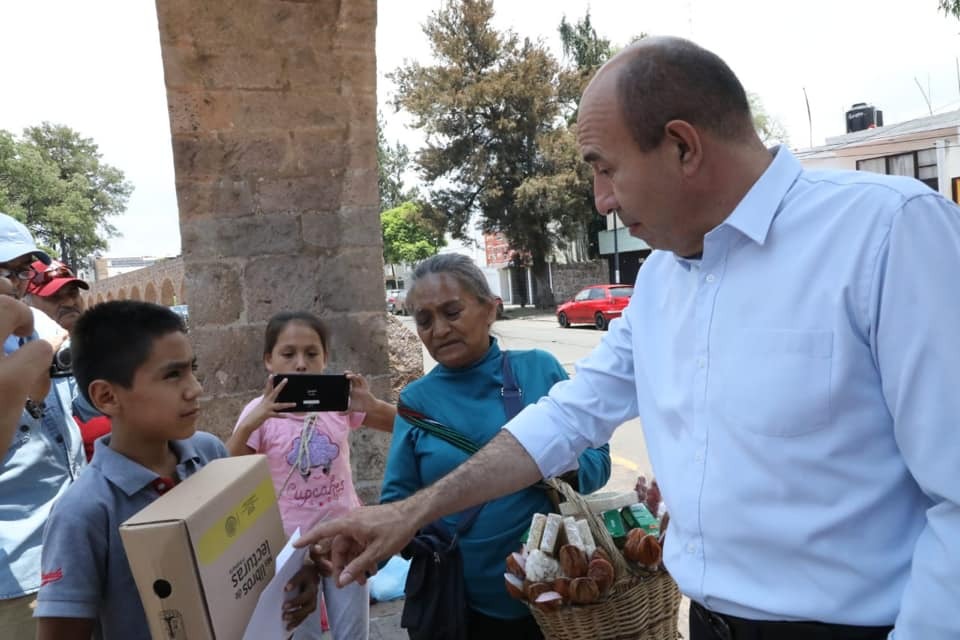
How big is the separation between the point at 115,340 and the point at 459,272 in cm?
99

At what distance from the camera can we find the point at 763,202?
124cm

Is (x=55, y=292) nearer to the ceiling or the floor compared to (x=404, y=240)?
nearer to the floor

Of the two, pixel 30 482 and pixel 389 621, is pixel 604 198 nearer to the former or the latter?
pixel 30 482

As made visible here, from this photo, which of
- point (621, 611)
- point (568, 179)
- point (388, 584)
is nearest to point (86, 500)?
point (621, 611)

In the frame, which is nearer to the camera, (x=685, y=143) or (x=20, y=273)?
(x=685, y=143)

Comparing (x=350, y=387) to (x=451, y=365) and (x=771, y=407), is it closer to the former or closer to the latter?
(x=451, y=365)

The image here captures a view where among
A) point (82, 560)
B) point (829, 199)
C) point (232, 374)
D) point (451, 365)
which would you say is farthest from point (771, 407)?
point (232, 374)

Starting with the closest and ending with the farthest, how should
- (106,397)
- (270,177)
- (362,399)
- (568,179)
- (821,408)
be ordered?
(821,408) → (106,397) → (362,399) → (270,177) → (568,179)

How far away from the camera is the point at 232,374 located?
138 inches

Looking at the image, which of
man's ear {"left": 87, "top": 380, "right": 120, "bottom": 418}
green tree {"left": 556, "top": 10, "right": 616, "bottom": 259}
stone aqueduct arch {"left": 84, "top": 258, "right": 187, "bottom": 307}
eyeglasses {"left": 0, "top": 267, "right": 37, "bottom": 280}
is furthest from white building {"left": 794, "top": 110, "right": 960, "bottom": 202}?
stone aqueduct arch {"left": 84, "top": 258, "right": 187, "bottom": 307}

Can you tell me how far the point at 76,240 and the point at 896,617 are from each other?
51.9 m

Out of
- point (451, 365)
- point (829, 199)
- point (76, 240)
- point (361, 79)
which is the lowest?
point (451, 365)

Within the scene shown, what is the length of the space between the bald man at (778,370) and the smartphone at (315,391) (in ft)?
3.25

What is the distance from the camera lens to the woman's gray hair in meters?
2.19
